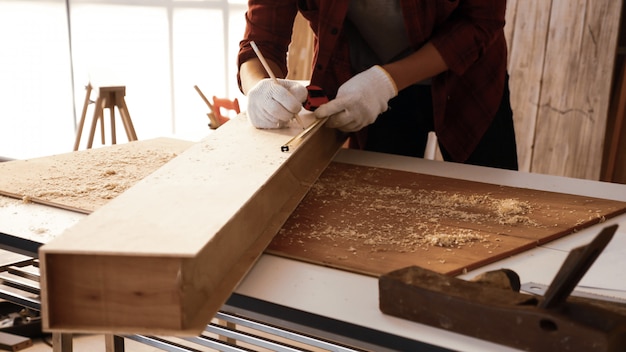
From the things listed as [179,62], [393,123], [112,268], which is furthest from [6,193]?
[179,62]

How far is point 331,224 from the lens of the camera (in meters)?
1.35

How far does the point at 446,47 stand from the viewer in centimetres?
188

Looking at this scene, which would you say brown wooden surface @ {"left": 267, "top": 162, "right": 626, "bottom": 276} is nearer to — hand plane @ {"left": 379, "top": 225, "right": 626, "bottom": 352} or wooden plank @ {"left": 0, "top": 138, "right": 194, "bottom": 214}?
hand plane @ {"left": 379, "top": 225, "right": 626, "bottom": 352}

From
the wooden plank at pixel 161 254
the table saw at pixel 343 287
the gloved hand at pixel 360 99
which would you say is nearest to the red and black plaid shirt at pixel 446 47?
the gloved hand at pixel 360 99

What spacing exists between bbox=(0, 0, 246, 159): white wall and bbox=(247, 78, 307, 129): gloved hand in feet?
7.89

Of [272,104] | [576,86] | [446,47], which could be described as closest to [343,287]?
[272,104]

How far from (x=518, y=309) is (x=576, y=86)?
8.44ft

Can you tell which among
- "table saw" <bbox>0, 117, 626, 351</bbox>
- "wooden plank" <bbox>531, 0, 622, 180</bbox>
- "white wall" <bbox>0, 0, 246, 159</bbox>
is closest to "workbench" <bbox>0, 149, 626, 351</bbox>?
"table saw" <bbox>0, 117, 626, 351</bbox>

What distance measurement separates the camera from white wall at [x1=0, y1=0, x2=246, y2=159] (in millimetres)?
4484

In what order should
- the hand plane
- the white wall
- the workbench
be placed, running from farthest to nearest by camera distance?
the white wall, the workbench, the hand plane

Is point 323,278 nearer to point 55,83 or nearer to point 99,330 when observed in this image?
point 99,330

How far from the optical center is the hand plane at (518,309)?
813 millimetres

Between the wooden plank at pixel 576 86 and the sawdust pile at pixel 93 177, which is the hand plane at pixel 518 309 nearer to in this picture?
the sawdust pile at pixel 93 177

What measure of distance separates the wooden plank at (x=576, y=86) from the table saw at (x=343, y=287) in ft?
5.96
